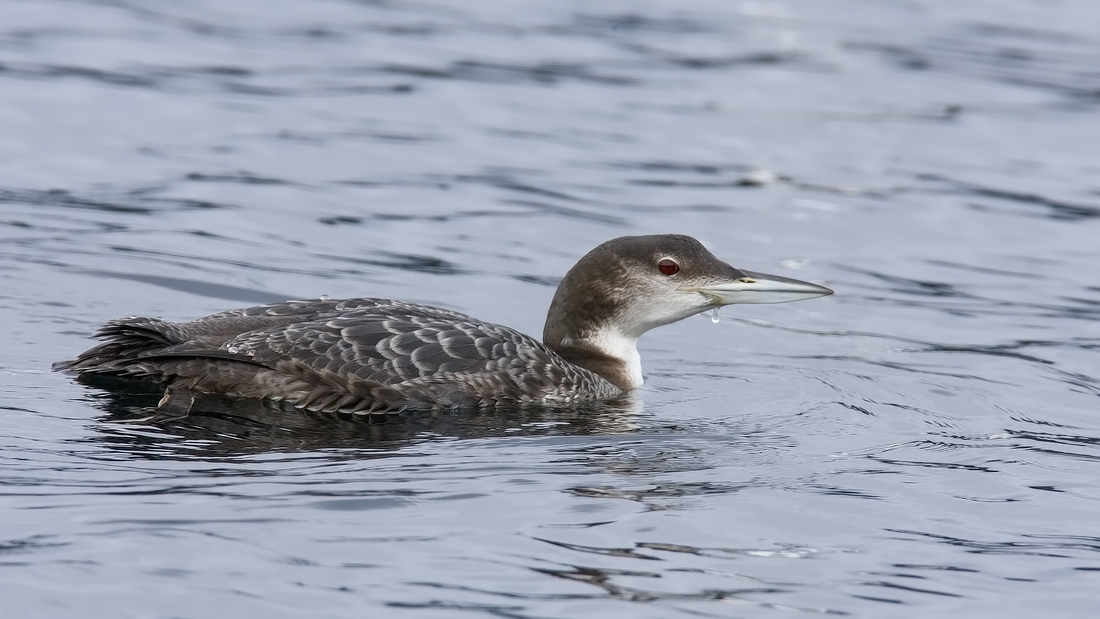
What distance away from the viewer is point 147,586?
14.6 ft

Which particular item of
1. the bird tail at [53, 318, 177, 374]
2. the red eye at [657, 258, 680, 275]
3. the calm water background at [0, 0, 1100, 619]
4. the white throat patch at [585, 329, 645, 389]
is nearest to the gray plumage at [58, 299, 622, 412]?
the bird tail at [53, 318, 177, 374]

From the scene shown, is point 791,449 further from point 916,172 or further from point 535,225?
point 916,172

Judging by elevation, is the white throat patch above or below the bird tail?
below

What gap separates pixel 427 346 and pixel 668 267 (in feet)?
4.26

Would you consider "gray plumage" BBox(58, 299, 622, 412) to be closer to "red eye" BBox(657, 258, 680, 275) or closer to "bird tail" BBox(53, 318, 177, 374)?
"bird tail" BBox(53, 318, 177, 374)

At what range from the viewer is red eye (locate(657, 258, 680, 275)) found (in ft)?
23.6

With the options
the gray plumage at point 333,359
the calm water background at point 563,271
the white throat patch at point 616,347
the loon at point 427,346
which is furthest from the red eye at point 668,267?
the gray plumage at point 333,359

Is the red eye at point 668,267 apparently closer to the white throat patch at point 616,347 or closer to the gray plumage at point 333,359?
the white throat patch at point 616,347

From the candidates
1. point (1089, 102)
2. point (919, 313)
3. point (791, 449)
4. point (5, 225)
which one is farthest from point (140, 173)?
point (1089, 102)

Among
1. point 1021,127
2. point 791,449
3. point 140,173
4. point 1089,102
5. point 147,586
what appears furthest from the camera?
point 1089,102

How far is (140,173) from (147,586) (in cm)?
696

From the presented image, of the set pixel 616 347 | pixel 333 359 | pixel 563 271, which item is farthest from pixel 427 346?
pixel 563 271

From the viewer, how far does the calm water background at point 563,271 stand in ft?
15.9

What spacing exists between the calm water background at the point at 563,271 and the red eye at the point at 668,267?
60cm
